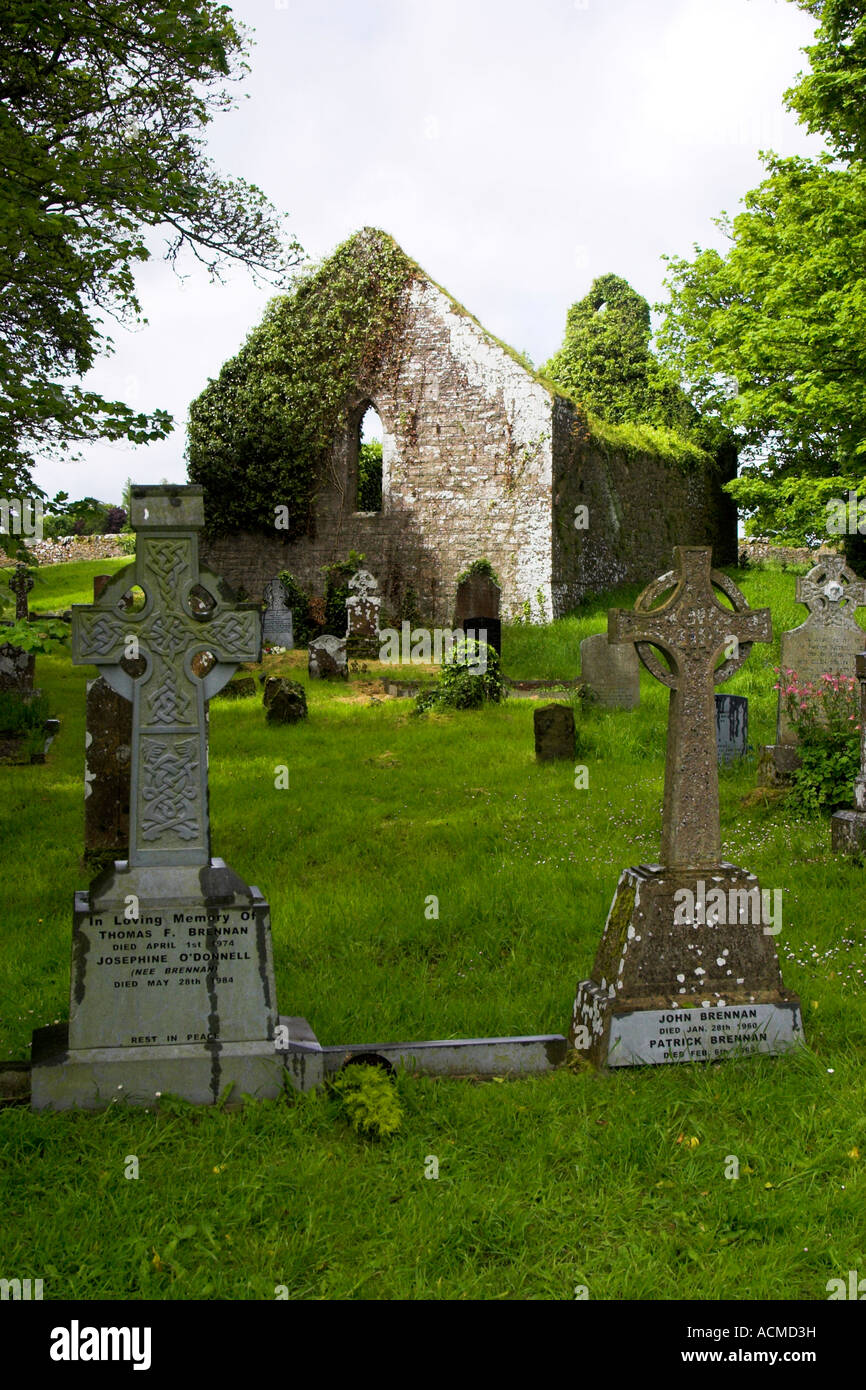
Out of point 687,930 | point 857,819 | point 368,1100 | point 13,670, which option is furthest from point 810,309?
point 368,1100

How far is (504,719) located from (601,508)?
1159cm

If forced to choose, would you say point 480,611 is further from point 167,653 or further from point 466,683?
point 167,653

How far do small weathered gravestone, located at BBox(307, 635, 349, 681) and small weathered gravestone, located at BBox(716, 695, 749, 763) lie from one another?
729 cm

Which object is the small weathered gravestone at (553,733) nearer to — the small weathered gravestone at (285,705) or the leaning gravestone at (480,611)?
the small weathered gravestone at (285,705)

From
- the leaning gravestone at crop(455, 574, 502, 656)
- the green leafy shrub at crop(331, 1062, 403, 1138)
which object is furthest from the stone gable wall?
the green leafy shrub at crop(331, 1062, 403, 1138)

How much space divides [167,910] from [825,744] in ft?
19.8

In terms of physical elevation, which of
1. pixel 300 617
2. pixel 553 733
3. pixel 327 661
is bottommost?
pixel 553 733

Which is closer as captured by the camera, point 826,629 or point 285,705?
point 826,629

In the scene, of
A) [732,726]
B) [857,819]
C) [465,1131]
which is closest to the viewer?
[465,1131]

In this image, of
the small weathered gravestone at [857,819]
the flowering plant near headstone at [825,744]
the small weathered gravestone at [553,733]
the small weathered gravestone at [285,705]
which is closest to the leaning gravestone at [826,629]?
the flowering plant near headstone at [825,744]

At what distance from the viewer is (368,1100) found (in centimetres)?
392

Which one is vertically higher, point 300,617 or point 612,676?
point 300,617

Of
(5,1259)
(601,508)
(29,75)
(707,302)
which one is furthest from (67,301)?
(707,302)

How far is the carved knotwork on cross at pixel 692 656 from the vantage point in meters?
4.77
